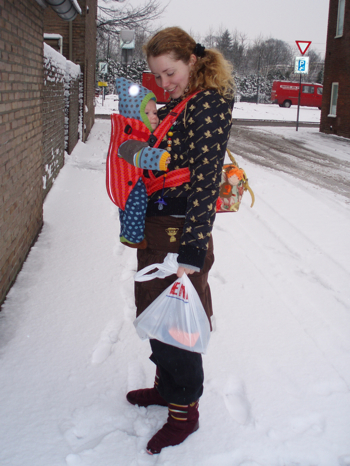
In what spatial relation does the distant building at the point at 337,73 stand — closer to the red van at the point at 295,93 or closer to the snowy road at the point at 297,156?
the snowy road at the point at 297,156

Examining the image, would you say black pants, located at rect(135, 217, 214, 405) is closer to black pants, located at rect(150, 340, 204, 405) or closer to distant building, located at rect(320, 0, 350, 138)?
black pants, located at rect(150, 340, 204, 405)

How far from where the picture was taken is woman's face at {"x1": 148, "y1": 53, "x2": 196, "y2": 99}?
1.85 m

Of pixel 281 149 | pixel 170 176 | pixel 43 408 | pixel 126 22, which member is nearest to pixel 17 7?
pixel 170 176

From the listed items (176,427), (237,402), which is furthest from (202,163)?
(237,402)

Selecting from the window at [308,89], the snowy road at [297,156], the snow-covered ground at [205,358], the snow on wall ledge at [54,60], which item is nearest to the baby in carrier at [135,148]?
the snow-covered ground at [205,358]

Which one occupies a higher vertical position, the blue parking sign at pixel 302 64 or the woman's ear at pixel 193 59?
the blue parking sign at pixel 302 64

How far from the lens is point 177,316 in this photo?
1.94m

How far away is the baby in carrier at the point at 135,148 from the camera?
1871mm

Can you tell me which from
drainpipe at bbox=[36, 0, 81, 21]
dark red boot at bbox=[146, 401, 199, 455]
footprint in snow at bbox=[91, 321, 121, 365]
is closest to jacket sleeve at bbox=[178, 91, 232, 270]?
dark red boot at bbox=[146, 401, 199, 455]

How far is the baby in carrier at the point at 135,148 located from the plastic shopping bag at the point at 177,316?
0.20 meters

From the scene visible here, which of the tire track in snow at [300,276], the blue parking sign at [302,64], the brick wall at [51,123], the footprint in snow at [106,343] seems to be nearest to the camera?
the footprint in snow at [106,343]

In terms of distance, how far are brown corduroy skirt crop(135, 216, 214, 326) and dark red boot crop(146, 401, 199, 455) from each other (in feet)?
1.67

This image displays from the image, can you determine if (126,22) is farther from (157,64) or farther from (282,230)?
(157,64)

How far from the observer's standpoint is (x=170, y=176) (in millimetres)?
1929
